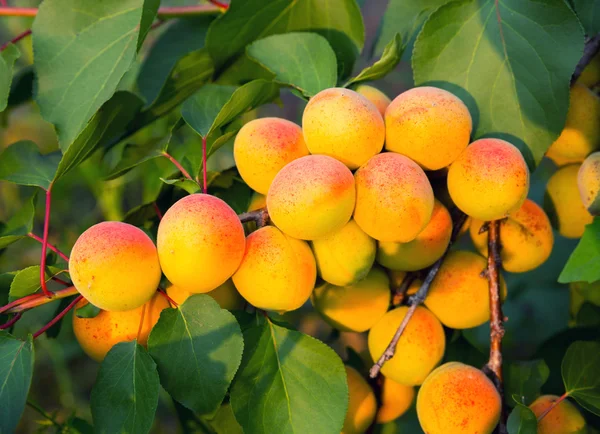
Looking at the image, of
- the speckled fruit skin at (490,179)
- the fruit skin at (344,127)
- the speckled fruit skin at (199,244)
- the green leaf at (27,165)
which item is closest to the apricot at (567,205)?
the speckled fruit skin at (490,179)

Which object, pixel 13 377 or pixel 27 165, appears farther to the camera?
pixel 27 165

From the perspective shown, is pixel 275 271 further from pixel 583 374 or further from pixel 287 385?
pixel 583 374

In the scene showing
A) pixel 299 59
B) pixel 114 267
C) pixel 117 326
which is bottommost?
pixel 117 326

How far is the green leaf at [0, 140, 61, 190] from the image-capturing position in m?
0.76

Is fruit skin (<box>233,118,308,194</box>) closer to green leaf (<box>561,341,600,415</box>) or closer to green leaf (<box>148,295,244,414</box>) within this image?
green leaf (<box>148,295,244,414</box>)

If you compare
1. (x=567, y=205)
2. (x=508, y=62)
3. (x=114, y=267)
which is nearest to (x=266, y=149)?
(x=114, y=267)

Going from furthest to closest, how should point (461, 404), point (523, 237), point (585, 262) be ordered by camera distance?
point (523, 237)
point (461, 404)
point (585, 262)

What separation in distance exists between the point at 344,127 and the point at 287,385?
0.26 meters

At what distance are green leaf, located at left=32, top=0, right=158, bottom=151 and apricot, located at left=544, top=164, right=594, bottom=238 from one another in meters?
0.56

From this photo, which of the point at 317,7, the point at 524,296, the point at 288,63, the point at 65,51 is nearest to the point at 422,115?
the point at 288,63

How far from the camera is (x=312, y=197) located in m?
0.59

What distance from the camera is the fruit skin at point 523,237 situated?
779 millimetres

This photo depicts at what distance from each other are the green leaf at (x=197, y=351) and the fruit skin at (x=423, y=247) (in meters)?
0.19

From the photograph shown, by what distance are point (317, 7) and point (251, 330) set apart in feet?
1.52
